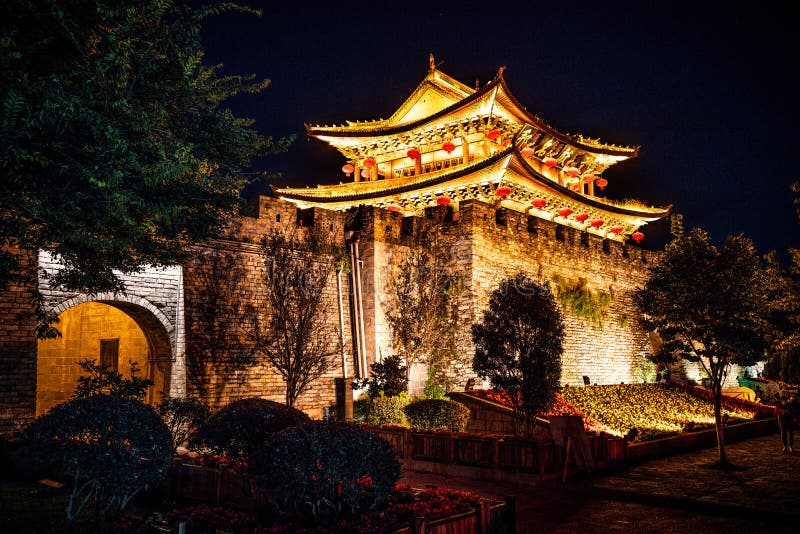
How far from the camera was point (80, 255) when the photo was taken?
23.2ft

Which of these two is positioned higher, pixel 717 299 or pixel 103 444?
pixel 717 299

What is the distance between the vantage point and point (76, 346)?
1398cm

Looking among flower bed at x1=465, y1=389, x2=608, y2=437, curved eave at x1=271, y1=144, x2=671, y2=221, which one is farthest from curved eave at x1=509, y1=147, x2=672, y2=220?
flower bed at x1=465, y1=389, x2=608, y2=437

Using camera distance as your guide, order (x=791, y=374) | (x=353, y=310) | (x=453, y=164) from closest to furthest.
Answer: (x=353, y=310)
(x=791, y=374)
(x=453, y=164)

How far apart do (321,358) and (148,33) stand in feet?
25.1

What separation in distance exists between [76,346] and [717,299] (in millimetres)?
13807

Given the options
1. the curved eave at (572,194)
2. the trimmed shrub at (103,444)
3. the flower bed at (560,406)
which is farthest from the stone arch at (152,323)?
the curved eave at (572,194)

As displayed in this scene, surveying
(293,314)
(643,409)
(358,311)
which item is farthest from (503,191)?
(293,314)

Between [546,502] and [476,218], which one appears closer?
[546,502]

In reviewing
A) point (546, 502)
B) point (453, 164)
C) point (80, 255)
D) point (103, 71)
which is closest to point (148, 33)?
point (103, 71)

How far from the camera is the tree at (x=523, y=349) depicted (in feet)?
32.3

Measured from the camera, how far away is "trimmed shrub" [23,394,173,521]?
14.4ft

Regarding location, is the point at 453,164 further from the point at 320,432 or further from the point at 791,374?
the point at 320,432

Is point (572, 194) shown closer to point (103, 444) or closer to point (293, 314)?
point (293, 314)
